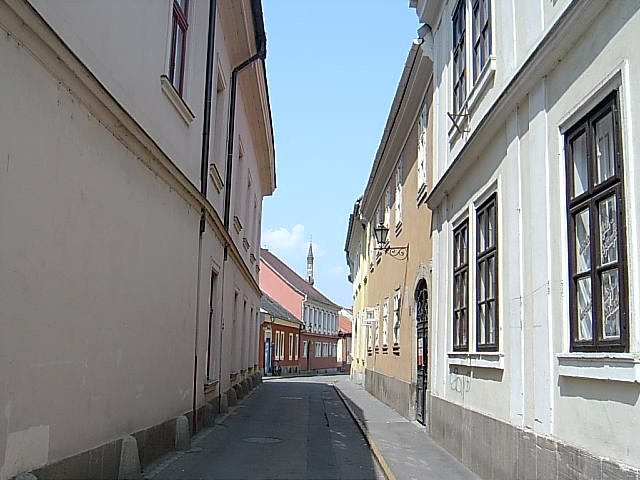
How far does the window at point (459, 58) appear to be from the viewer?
10.9 m

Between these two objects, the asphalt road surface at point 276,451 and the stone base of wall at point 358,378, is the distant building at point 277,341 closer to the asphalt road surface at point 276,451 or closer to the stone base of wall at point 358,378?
the stone base of wall at point 358,378

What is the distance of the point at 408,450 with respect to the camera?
37.5 ft

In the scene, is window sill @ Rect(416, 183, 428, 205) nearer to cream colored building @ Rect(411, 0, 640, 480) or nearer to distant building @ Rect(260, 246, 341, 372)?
cream colored building @ Rect(411, 0, 640, 480)

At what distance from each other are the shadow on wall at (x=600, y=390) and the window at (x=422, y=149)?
855cm

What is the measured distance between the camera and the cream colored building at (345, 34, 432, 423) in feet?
48.6

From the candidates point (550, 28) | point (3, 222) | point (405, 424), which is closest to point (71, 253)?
point (3, 222)

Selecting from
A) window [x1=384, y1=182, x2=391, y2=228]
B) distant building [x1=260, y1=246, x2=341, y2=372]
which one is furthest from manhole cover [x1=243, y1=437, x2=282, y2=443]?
distant building [x1=260, y1=246, x2=341, y2=372]

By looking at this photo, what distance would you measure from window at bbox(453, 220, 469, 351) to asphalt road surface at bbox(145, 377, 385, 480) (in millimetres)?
2078

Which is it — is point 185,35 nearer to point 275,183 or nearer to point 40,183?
point 40,183

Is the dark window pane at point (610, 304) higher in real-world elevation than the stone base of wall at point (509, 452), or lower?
higher

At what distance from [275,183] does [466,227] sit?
68.3 ft

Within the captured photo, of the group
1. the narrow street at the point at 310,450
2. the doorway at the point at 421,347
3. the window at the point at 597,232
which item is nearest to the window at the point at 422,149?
the doorway at the point at 421,347

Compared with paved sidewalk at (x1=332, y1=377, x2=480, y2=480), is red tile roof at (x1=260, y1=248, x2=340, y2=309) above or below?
above

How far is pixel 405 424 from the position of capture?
49.3 ft
